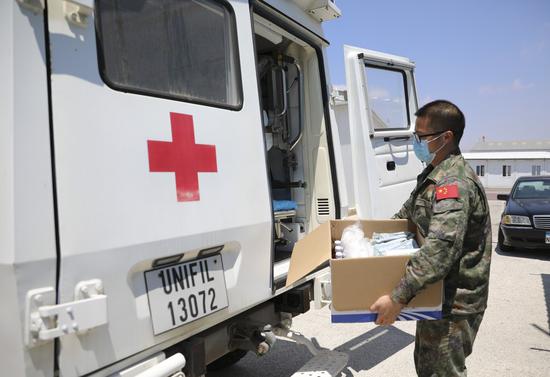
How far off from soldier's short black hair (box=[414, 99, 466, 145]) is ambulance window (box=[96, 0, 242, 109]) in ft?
3.16

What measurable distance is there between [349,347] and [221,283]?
2.50 metres

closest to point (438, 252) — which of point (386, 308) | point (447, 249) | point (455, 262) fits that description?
point (447, 249)

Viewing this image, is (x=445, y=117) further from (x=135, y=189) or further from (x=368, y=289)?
(x=135, y=189)

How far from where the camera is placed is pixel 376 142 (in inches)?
147

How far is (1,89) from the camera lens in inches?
52.5

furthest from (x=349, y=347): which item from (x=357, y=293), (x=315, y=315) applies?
(x=357, y=293)

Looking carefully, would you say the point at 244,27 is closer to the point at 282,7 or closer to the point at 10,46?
the point at 282,7

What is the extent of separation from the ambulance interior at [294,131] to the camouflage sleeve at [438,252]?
137cm

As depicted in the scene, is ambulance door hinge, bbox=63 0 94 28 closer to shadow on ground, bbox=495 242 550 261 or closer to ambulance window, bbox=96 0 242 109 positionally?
ambulance window, bbox=96 0 242 109

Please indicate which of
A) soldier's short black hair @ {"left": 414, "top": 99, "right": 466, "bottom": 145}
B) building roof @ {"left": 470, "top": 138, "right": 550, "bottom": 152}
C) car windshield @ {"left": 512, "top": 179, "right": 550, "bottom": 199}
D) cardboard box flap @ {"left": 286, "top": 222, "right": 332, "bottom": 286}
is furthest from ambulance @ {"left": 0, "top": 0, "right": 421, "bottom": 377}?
building roof @ {"left": 470, "top": 138, "right": 550, "bottom": 152}

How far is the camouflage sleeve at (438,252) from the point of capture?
77.5 inches

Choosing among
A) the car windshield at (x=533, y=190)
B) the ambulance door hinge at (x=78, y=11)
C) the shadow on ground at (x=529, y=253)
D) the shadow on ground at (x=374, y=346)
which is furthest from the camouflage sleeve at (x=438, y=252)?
the car windshield at (x=533, y=190)

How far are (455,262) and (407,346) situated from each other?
237 centimetres

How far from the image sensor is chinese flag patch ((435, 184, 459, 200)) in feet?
6.71
